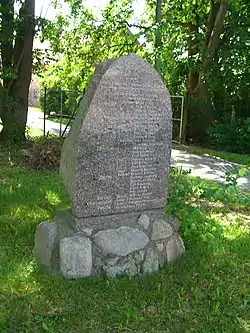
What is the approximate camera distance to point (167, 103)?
3846mm

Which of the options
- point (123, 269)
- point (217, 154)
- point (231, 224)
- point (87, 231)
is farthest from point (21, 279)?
point (217, 154)

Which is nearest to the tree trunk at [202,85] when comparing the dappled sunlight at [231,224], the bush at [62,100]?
the bush at [62,100]

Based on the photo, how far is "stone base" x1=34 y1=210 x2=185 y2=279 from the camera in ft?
11.5

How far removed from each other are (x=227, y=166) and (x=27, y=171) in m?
4.50

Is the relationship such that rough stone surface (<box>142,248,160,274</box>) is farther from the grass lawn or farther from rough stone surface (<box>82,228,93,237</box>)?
rough stone surface (<box>82,228,93,237</box>)

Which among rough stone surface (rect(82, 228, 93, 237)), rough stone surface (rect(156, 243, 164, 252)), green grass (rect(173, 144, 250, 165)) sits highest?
rough stone surface (rect(82, 228, 93, 237))

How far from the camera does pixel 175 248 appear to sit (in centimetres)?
394

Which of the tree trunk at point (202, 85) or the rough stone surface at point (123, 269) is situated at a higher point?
the tree trunk at point (202, 85)

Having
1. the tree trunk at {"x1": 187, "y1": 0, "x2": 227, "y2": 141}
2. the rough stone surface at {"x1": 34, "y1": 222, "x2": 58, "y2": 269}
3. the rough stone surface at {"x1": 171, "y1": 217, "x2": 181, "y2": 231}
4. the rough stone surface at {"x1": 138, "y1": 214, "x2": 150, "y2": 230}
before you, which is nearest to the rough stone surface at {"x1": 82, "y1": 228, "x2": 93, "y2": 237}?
the rough stone surface at {"x1": 34, "y1": 222, "x2": 58, "y2": 269}

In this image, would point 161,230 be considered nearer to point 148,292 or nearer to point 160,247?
point 160,247

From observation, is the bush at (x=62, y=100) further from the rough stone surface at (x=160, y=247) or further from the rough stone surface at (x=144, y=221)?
the rough stone surface at (x=160, y=247)

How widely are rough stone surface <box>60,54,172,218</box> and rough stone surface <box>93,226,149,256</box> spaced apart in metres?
0.20

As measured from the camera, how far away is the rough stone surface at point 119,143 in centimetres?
353

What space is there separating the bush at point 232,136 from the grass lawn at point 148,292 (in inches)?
278
